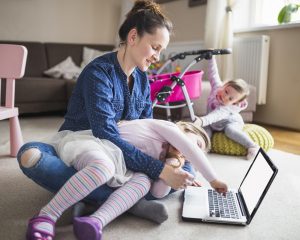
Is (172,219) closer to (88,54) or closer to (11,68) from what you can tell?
(11,68)

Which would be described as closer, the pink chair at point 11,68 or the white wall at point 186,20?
the pink chair at point 11,68

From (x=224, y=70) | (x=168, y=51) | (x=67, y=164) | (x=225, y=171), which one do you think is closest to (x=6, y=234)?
(x=67, y=164)

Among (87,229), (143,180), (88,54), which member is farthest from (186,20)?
(87,229)

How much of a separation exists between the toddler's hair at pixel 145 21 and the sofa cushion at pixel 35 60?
2.72 metres

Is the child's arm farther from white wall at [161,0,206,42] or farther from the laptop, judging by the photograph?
white wall at [161,0,206,42]

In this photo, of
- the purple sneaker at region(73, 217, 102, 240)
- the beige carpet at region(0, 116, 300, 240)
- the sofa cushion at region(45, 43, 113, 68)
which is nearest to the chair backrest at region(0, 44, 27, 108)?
the beige carpet at region(0, 116, 300, 240)

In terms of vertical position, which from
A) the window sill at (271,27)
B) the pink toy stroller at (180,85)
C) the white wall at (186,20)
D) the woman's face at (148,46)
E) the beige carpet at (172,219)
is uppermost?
the white wall at (186,20)

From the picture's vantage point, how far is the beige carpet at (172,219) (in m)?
1.03

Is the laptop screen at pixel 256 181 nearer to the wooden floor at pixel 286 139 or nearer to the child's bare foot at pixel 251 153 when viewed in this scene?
the child's bare foot at pixel 251 153

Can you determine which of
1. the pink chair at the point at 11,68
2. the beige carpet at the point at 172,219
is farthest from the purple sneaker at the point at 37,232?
the pink chair at the point at 11,68

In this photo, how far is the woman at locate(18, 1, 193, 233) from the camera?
1080mm

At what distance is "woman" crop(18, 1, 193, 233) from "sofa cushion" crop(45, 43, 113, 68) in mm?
2795

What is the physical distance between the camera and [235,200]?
49.3 inches

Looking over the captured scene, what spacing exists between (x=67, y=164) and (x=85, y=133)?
13cm
